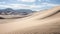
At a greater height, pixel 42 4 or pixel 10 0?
pixel 10 0

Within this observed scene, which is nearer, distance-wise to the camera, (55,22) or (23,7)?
→ (55,22)

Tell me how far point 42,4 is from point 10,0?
0.47 meters

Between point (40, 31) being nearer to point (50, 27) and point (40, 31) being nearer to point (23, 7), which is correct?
point (50, 27)

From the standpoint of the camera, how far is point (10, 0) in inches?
68.8

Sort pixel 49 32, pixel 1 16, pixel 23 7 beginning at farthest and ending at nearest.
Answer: pixel 23 7 < pixel 1 16 < pixel 49 32

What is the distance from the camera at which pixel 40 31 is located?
0.77m

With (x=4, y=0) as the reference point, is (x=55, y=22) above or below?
below

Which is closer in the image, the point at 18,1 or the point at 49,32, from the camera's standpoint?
the point at 49,32

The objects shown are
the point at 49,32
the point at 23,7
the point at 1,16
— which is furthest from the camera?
the point at 23,7

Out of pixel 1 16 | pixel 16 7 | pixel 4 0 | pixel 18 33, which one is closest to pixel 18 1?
pixel 16 7

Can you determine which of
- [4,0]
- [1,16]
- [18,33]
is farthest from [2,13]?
[18,33]

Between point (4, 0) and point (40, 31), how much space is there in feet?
3.69

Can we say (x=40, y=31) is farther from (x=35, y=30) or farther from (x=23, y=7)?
(x=23, y=7)

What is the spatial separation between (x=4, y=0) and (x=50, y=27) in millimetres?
1134
